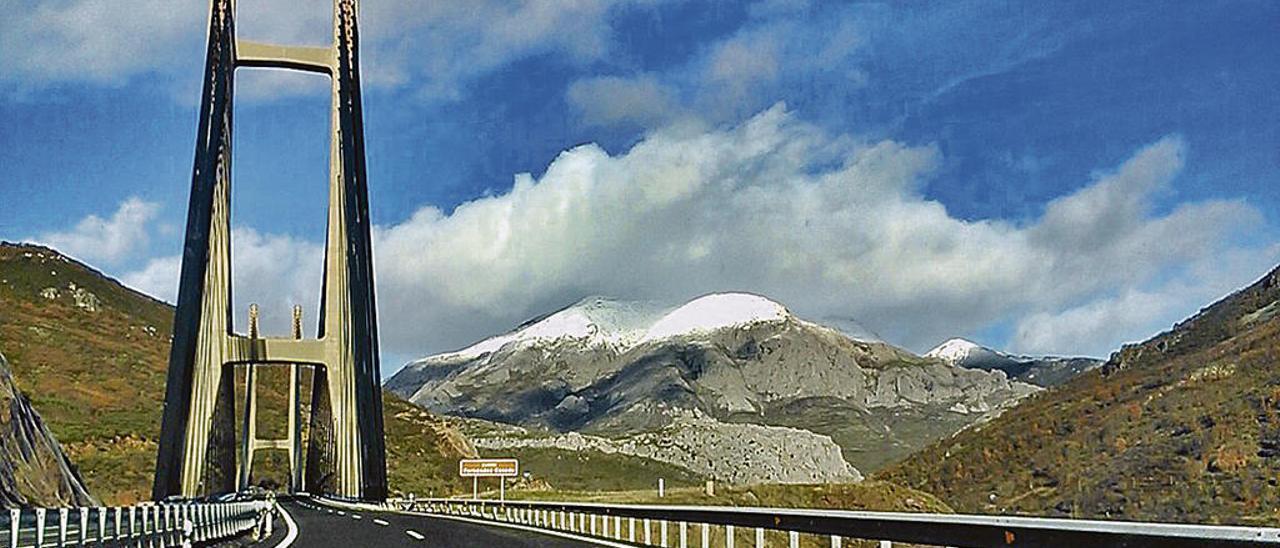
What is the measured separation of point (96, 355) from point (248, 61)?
101984 millimetres

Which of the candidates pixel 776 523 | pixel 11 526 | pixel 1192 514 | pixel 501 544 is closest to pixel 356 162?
pixel 501 544

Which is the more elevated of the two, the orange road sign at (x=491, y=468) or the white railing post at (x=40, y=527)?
the orange road sign at (x=491, y=468)

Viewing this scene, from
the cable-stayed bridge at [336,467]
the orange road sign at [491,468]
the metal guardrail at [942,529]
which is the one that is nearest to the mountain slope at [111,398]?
the cable-stayed bridge at [336,467]

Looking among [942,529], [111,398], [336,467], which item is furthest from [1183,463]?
[942,529]

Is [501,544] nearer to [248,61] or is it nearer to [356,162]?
[356,162]

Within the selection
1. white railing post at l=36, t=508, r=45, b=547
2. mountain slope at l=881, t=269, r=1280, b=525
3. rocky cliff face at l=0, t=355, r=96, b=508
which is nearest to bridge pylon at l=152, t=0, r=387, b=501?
rocky cliff face at l=0, t=355, r=96, b=508

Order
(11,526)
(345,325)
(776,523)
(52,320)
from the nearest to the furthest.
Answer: (11,526) < (776,523) < (345,325) < (52,320)

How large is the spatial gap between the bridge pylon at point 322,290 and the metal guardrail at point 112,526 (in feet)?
83.7

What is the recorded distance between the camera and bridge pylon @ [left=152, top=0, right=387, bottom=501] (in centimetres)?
5328

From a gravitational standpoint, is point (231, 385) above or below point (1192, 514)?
above

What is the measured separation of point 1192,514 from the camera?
144m

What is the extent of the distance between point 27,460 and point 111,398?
108 meters

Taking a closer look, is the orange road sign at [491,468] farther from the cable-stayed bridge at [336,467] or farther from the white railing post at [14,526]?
the white railing post at [14,526]

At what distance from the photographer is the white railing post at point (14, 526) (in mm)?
13852
